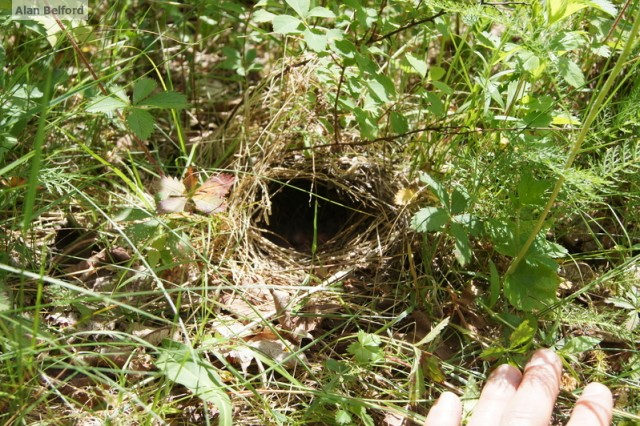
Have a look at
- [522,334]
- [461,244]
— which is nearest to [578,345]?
[522,334]

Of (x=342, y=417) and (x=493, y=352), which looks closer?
(x=342, y=417)

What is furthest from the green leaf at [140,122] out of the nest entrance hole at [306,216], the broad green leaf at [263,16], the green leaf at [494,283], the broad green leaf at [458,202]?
the green leaf at [494,283]

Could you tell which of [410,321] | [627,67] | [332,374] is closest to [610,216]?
[627,67]

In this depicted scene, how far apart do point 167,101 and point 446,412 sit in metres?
1.14

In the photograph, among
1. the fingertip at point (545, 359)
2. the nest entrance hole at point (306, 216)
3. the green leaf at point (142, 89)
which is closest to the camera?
the fingertip at point (545, 359)

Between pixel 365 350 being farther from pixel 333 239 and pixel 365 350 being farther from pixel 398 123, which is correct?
pixel 398 123

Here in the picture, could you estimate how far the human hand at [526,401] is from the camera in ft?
5.06

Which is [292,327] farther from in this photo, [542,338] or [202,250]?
[542,338]

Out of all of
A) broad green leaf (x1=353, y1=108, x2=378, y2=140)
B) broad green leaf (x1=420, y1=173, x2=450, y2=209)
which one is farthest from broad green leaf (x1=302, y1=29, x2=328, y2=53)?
broad green leaf (x1=420, y1=173, x2=450, y2=209)

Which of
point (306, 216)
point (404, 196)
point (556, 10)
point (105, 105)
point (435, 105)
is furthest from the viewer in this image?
point (306, 216)

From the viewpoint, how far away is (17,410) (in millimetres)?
1574

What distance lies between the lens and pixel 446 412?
158 centimetres

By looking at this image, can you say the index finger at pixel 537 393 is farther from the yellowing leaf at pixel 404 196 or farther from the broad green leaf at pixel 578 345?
the yellowing leaf at pixel 404 196

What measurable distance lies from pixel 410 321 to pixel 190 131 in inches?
45.0
